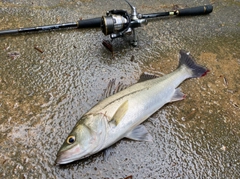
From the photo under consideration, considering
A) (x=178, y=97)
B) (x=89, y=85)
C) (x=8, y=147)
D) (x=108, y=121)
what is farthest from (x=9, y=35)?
(x=178, y=97)

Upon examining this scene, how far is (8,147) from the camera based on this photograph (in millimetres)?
2201

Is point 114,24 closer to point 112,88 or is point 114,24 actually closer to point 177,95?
point 112,88

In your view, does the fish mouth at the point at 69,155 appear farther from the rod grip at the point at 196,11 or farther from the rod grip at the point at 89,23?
the rod grip at the point at 196,11

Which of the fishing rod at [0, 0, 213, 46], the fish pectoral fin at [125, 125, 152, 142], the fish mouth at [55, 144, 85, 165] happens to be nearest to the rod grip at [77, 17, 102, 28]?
the fishing rod at [0, 0, 213, 46]

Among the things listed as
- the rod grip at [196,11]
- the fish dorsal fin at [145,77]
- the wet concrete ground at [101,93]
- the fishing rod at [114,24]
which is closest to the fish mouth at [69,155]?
the wet concrete ground at [101,93]

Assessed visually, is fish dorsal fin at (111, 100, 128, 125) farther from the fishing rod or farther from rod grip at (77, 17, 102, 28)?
rod grip at (77, 17, 102, 28)

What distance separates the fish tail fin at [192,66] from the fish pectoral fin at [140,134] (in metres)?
0.94

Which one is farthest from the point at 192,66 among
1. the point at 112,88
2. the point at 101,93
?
the point at 101,93

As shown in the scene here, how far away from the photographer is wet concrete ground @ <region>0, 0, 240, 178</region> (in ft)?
7.27

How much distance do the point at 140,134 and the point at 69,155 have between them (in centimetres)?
72

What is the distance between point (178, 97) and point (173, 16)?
1539mm

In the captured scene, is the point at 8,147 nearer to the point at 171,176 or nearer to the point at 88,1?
the point at 171,176

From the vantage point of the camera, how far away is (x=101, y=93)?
2660 mm

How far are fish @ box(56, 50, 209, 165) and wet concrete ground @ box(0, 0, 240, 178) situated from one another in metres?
0.10
